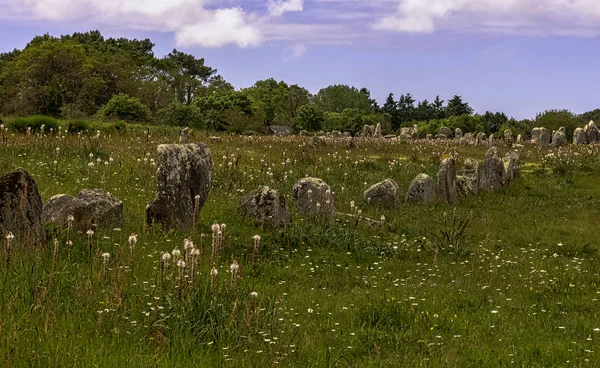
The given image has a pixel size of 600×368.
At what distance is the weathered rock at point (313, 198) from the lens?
609 inches

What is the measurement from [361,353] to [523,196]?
17.1 metres

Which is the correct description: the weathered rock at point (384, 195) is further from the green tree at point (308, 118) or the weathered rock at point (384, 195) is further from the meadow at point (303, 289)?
the green tree at point (308, 118)

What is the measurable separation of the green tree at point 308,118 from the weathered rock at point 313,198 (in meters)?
72.2

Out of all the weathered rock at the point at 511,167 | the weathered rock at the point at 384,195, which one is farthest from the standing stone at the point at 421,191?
the weathered rock at the point at 511,167

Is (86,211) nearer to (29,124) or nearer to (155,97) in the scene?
(29,124)

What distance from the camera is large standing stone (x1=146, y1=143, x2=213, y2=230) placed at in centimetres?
1255

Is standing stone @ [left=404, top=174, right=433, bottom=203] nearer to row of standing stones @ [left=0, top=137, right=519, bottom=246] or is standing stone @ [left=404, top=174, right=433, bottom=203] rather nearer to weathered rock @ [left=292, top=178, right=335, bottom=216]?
weathered rock @ [left=292, top=178, right=335, bottom=216]

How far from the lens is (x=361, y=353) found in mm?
7105

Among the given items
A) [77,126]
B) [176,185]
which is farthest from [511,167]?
[77,126]

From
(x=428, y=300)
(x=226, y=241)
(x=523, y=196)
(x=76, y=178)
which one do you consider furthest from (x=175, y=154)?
(x=523, y=196)

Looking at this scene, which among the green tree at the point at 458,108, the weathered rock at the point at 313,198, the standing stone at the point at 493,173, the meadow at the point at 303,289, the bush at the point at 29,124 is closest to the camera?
the meadow at the point at 303,289

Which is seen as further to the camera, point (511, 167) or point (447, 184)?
point (511, 167)

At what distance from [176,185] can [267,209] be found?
233 centimetres

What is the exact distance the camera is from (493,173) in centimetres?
2303
